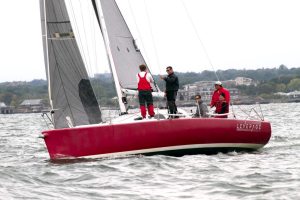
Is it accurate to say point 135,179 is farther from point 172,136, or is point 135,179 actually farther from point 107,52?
point 107,52

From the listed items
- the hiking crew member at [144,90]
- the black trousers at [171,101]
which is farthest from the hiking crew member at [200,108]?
the hiking crew member at [144,90]

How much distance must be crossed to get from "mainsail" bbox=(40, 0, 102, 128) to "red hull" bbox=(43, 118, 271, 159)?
49.1 inches

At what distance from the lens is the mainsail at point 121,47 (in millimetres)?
15555

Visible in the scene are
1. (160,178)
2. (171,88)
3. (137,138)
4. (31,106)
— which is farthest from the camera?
(31,106)

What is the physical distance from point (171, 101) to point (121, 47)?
1817 mm

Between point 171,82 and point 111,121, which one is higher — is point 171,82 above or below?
above

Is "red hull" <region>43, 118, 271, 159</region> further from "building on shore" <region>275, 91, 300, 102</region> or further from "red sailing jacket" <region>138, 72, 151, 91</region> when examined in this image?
"building on shore" <region>275, 91, 300, 102</region>

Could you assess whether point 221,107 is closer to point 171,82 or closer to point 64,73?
point 171,82

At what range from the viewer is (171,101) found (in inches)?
583

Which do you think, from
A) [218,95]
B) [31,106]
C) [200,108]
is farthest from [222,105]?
[31,106]

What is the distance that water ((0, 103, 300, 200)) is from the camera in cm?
1024

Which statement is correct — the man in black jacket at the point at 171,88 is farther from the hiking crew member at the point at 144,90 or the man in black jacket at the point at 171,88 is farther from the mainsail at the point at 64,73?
the mainsail at the point at 64,73

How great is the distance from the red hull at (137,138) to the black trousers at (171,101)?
0.60 meters

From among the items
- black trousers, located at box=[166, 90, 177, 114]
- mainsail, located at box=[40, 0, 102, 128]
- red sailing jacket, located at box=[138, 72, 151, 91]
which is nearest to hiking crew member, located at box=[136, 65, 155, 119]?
red sailing jacket, located at box=[138, 72, 151, 91]
